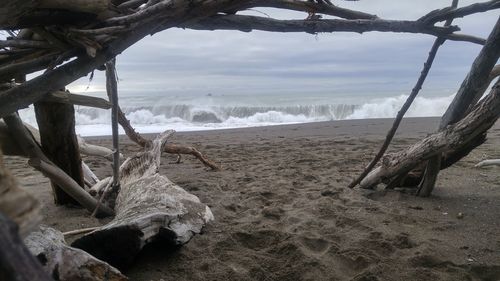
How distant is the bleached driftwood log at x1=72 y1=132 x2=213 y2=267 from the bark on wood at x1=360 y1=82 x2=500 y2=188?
1.96 m

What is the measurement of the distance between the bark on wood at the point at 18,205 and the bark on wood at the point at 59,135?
308cm

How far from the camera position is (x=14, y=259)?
0.72m

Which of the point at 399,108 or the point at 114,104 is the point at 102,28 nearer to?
the point at 114,104

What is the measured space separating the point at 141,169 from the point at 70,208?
2.44 ft

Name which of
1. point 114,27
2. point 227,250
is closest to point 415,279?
point 227,250

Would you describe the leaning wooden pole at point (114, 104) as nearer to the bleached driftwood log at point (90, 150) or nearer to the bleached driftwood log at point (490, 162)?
the bleached driftwood log at point (90, 150)

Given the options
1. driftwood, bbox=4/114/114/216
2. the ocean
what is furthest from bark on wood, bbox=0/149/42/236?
the ocean

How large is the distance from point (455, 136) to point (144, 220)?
8.78 feet

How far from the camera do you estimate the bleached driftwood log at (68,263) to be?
2.04 meters

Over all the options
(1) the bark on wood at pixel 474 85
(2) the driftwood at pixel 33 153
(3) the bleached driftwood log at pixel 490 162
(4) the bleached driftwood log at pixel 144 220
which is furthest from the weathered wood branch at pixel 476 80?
(2) the driftwood at pixel 33 153

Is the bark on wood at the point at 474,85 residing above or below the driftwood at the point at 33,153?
above

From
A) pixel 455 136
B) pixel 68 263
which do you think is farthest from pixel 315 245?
pixel 68 263

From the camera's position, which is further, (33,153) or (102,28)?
(33,153)

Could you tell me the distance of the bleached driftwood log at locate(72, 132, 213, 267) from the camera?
2586mm
